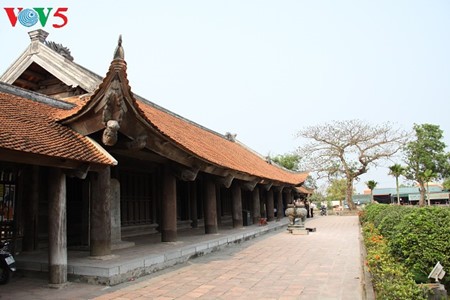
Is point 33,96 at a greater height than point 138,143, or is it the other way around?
point 33,96

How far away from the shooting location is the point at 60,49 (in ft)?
33.4

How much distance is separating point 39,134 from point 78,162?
795 millimetres

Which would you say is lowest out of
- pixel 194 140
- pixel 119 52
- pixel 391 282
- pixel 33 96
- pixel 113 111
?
pixel 391 282

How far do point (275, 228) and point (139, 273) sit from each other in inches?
425

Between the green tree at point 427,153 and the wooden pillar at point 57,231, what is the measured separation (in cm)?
3944

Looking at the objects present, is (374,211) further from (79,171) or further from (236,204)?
(79,171)

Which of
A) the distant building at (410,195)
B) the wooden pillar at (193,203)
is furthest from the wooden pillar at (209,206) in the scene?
the distant building at (410,195)

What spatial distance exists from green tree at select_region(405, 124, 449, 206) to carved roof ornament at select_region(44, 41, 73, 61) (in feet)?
122

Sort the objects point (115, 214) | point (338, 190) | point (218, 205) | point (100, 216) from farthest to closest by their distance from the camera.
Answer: point (338, 190), point (218, 205), point (115, 214), point (100, 216)

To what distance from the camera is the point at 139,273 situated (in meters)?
6.71

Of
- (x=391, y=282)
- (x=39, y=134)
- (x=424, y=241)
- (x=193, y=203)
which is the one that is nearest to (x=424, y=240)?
(x=424, y=241)

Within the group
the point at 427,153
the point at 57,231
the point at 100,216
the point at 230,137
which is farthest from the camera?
the point at 427,153

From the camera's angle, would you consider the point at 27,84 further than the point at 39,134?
Yes

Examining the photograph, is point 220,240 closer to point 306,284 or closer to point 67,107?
point 306,284
